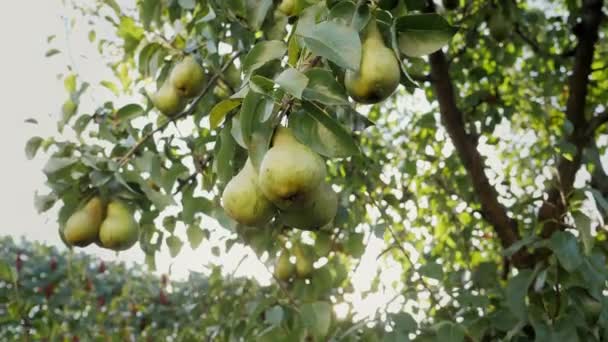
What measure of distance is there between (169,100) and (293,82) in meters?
0.96

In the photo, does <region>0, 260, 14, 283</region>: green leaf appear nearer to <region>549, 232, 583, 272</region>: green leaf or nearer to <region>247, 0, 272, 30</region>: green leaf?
<region>247, 0, 272, 30</region>: green leaf

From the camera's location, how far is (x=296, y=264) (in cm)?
198

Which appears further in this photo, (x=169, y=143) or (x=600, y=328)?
(x=169, y=143)

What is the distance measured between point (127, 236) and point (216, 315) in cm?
116

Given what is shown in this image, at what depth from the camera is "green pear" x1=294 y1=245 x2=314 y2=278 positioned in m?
1.94

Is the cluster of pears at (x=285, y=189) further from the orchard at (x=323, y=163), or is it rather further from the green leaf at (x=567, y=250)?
the green leaf at (x=567, y=250)

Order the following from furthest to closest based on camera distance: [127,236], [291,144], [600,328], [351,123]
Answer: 1. [600,328]
2. [127,236]
3. [351,123]
4. [291,144]

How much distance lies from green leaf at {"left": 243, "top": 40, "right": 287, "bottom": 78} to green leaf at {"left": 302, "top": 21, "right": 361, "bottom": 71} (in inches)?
3.8

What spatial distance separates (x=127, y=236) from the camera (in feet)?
4.47

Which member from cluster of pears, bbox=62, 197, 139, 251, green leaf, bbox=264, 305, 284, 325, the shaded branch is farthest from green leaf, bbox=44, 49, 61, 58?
the shaded branch

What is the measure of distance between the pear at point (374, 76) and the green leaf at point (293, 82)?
12 centimetres

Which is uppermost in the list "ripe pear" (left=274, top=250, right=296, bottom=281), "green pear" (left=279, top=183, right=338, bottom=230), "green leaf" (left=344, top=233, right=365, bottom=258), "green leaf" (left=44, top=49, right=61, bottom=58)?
"green pear" (left=279, top=183, right=338, bottom=230)

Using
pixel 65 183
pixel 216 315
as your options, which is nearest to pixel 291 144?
pixel 65 183

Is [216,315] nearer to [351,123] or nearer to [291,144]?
[351,123]
